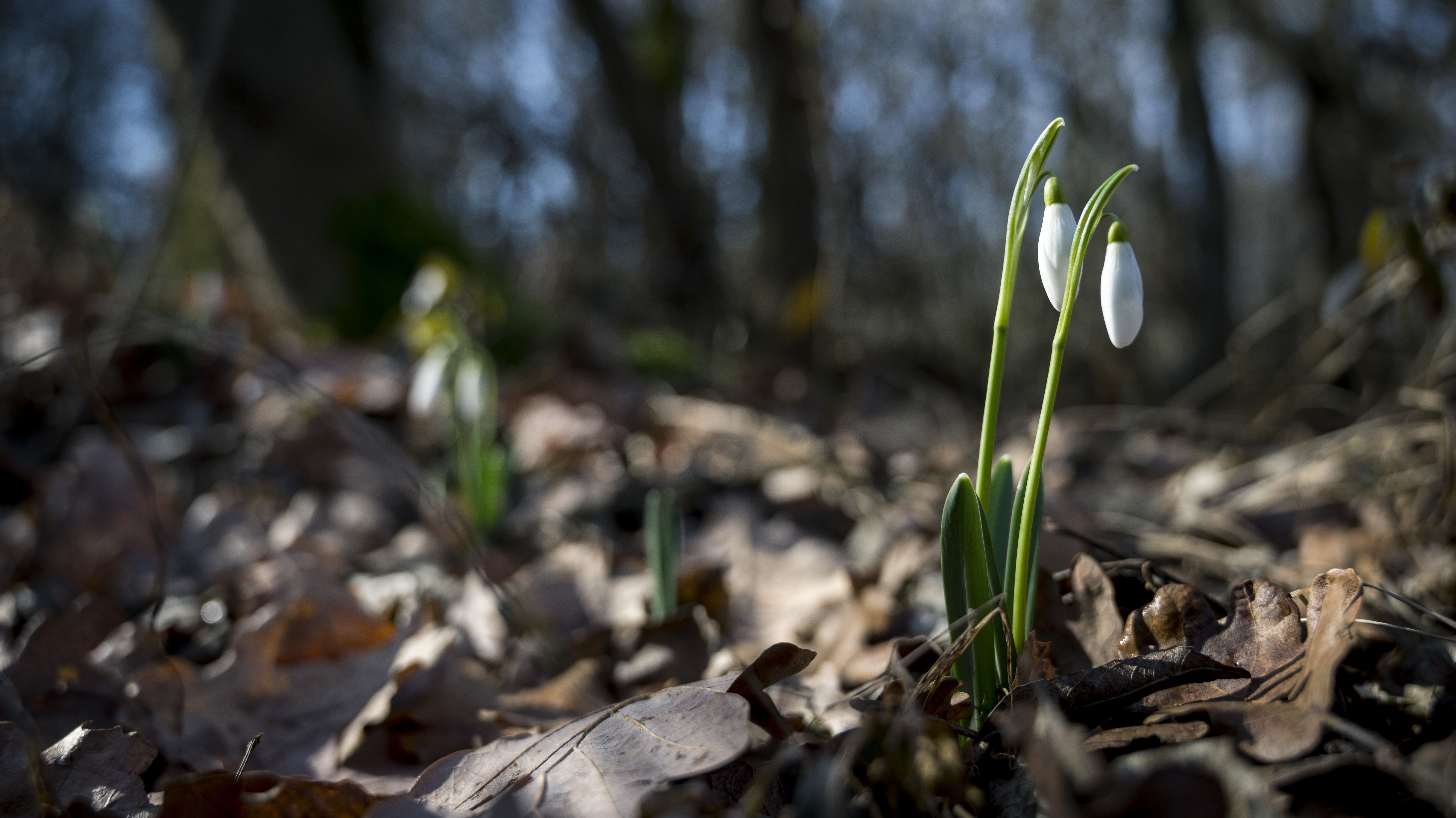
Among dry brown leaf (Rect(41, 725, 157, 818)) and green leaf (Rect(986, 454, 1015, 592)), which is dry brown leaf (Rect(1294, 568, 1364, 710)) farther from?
dry brown leaf (Rect(41, 725, 157, 818))

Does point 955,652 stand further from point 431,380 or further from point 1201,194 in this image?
point 1201,194

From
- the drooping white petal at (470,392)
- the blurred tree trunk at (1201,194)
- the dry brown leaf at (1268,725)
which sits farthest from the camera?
the blurred tree trunk at (1201,194)

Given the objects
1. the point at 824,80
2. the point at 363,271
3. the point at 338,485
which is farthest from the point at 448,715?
the point at 824,80

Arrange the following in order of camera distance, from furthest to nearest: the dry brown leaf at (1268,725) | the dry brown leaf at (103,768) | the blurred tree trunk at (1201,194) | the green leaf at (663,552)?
1. the blurred tree trunk at (1201,194)
2. the green leaf at (663,552)
3. the dry brown leaf at (103,768)
4. the dry brown leaf at (1268,725)

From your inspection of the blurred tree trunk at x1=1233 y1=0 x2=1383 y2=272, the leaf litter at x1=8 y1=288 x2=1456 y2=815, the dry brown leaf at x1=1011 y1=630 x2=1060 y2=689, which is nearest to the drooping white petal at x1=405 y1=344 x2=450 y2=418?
the leaf litter at x1=8 y1=288 x2=1456 y2=815

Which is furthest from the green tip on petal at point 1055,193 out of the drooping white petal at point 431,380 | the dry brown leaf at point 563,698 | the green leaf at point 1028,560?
the drooping white petal at point 431,380

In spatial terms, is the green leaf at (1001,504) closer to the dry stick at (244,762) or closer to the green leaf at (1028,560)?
the green leaf at (1028,560)

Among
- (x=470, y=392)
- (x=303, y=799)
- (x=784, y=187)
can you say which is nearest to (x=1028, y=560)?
(x=303, y=799)
